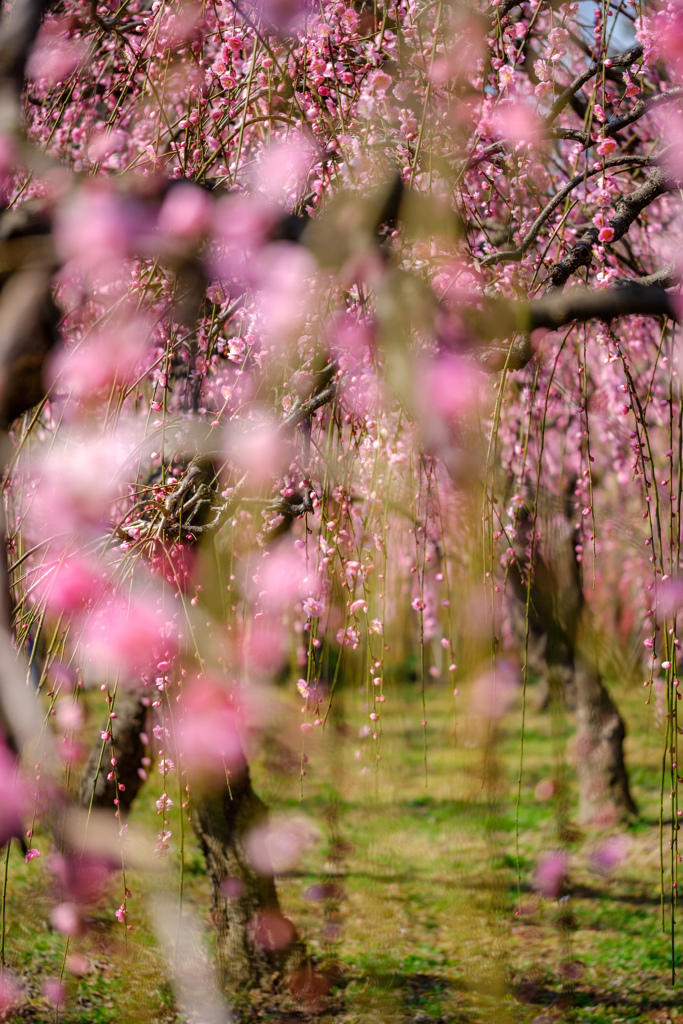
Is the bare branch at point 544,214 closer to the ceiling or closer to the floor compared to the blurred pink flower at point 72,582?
closer to the ceiling

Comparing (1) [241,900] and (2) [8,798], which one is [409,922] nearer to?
(1) [241,900]

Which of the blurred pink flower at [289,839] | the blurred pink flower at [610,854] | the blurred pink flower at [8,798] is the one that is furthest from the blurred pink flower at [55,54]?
the blurred pink flower at [610,854]

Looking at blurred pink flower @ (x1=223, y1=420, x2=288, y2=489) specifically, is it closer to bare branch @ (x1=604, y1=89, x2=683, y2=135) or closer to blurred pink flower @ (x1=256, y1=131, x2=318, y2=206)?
blurred pink flower @ (x1=256, y1=131, x2=318, y2=206)

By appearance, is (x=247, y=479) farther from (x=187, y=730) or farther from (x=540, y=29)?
(x=540, y=29)

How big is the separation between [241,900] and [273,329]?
214 centimetres

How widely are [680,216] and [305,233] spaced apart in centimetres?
278

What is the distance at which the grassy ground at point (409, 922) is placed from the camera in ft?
10.0

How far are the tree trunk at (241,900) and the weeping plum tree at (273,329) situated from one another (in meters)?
0.02

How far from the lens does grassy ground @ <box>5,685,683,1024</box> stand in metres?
3.06

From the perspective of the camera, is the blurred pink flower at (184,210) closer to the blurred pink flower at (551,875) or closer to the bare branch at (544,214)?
the bare branch at (544,214)

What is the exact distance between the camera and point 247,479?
1.79 m

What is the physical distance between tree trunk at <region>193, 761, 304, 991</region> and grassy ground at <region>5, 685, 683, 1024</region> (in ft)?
0.44

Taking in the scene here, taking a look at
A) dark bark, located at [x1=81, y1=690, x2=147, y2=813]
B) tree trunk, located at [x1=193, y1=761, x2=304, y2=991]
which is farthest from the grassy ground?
dark bark, located at [x1=81, y1=690, x2=147, y2=813]

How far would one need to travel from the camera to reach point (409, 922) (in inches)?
163
